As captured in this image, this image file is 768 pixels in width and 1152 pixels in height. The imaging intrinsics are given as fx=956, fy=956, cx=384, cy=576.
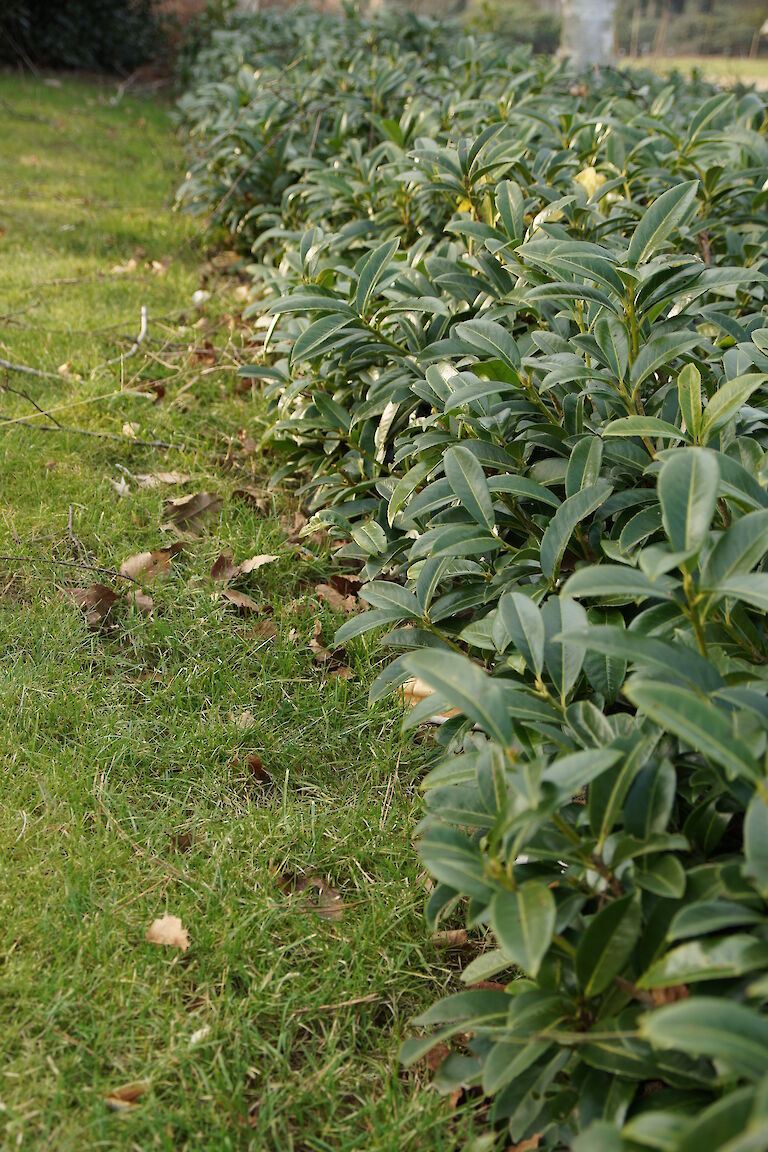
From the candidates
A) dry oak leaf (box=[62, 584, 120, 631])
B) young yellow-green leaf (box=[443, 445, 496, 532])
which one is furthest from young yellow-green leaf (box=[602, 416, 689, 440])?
dry oak leaf (box=[62, 584, 120, 631])

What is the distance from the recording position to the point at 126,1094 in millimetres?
1397

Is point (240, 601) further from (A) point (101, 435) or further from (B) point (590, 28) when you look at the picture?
(B) point (590, 28)

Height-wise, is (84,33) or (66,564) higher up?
(84,33)

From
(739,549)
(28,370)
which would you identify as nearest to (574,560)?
(739,549)

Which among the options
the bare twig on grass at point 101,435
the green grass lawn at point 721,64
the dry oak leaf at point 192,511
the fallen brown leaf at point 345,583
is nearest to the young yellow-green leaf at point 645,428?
the fallen brown leaf at point 345,583

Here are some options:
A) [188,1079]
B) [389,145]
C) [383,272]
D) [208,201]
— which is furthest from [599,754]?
[208,201]

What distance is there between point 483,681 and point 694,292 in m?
0.98

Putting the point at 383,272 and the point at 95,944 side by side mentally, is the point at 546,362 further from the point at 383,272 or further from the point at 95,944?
the point at 95,944

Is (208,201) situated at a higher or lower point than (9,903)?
higher

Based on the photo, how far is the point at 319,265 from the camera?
295 centimetres

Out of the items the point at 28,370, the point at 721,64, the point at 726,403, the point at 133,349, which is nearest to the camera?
the point at 726,403

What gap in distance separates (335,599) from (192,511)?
0.61 m

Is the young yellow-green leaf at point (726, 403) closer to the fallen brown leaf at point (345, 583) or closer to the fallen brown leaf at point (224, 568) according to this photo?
the fallen brown leaf at point (345, 583)

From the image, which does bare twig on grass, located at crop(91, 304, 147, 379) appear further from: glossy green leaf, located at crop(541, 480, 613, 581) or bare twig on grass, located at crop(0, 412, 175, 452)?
glossy green leaf, located at crop(541, 480, 613, 581)
